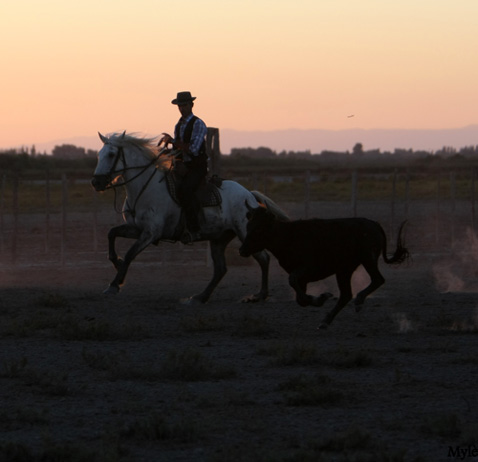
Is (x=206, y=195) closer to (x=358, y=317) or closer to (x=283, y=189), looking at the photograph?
(x=358, y=317)

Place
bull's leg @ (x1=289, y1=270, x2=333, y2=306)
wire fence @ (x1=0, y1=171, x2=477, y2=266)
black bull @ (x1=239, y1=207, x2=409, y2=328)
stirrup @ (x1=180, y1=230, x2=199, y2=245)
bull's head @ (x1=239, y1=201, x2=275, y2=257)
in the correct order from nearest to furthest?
bull's leg @ (x1=289, y1=270, x2=333, y2=306) < black bull @ (x1=239, y1=207, x2=409, y2=328) < bull's head @ (x1=239, y1=201, x2=275, y2=257) < stirrup @ (x1=180, y1=230, x2=199, y2=245) < wire fence @ (x1=0, y1=171, x2=477, y2=266)

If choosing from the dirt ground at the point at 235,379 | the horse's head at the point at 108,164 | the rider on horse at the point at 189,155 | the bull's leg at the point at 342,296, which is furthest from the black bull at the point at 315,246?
the horse's head at the point at 108,164

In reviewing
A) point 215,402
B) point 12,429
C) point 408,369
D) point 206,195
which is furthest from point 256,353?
point 206,195

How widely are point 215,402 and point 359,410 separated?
0.97m

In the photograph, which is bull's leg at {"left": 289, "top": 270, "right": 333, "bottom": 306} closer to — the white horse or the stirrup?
the white horse

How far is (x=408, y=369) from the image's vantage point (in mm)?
9203

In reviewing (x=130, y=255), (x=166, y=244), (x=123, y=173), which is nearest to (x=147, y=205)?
(x=123, y=173)

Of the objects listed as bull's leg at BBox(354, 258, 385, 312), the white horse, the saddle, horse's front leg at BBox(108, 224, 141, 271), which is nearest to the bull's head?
bull's leg at BBox(354, 258, 385, 312)

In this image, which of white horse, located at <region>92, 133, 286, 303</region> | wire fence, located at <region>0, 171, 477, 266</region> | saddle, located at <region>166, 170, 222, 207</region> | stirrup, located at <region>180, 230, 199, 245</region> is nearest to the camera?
white horse, located at <region>92, 133, 286, 303</region>

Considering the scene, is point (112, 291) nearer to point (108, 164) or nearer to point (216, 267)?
point (216, 267)

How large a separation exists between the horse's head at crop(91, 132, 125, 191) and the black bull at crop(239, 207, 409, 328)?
304 cm

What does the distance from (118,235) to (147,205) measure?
523 mm

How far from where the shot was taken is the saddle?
14352mm

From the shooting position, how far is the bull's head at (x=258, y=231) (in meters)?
11.5
